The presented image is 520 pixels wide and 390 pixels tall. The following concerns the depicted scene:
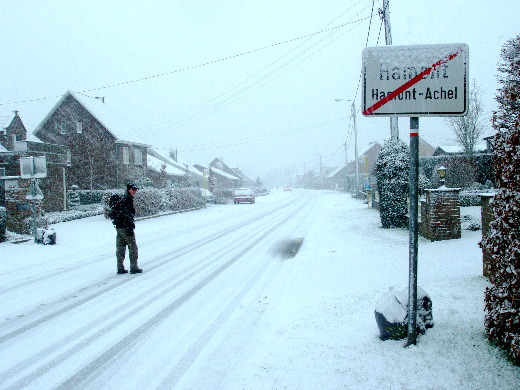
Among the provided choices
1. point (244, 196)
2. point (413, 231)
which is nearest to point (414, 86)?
point (413, 231)

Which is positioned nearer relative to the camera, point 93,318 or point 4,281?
point 93,318

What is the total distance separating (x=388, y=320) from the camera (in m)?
3.49

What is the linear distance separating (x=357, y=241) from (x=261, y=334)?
6395 millimetres

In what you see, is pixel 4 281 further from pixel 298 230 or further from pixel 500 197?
pixel 298 230

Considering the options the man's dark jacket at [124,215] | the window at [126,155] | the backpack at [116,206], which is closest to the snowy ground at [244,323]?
the man's dark jacket at [124,215]

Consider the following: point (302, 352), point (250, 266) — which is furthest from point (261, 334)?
point (250, 266)

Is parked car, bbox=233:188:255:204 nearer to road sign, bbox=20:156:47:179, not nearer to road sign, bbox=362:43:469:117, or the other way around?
road sign, bbox=20:156:47:179

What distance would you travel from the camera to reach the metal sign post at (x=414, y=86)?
3129 millimetres

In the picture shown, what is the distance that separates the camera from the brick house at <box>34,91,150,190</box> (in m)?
33.8

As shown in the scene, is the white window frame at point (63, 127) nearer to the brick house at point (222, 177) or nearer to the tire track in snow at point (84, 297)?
the brick house at point (222, 177)

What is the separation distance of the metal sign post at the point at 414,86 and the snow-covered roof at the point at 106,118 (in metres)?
33.3

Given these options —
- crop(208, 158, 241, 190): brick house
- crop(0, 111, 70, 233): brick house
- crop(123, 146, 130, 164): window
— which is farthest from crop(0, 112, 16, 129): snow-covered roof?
crop(208, 158, 241, 190): brick house

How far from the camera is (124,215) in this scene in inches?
294

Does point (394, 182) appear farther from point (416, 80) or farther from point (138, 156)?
point (138, 156)
